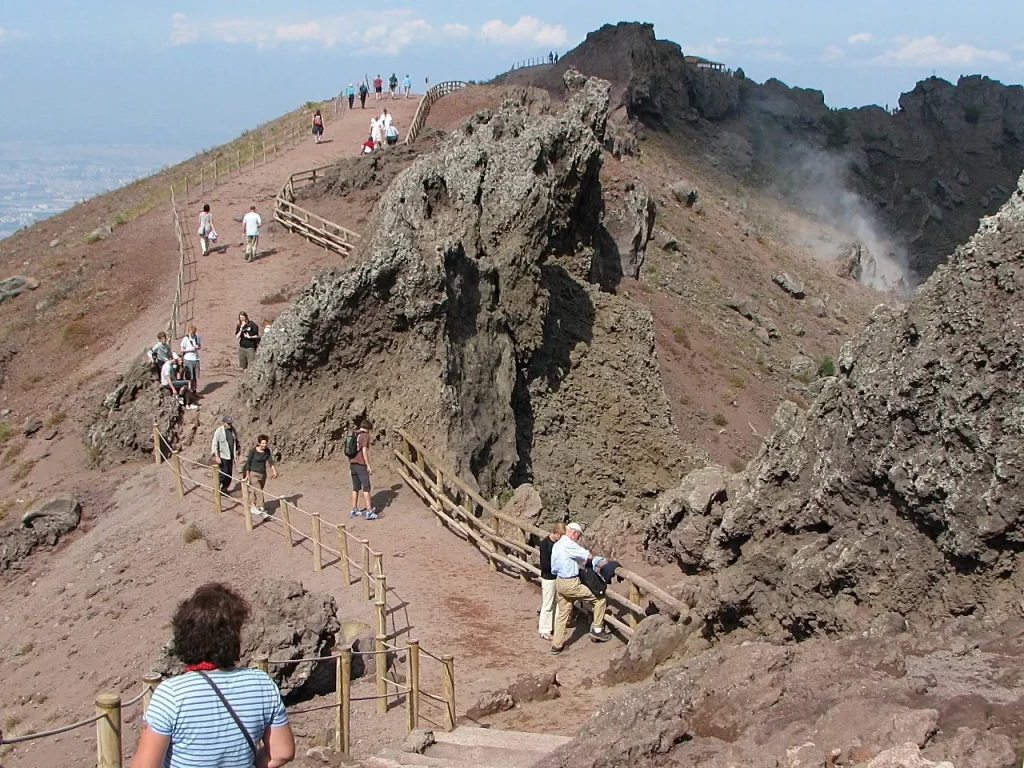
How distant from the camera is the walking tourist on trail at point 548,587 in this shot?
15148 millimetres

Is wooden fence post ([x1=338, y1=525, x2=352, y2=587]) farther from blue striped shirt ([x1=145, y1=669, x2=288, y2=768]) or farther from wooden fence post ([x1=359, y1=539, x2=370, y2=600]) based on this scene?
blue striped shirt ([x1=145, y1=669, x2=288, y2=768])

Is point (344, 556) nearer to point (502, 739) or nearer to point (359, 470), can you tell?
point (359, 470)

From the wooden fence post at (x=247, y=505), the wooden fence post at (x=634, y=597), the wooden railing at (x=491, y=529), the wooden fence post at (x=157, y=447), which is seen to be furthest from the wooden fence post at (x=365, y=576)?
the wooden fence post at (x=157, y=447)

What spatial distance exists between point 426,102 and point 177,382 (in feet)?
114

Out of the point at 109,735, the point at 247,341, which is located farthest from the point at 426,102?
the point at 109,735

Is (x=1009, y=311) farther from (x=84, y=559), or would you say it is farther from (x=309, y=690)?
(x=84, y=559)

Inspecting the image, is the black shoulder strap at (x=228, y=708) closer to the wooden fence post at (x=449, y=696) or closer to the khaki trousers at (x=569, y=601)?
the wooden fence post at (x=449, y=696)

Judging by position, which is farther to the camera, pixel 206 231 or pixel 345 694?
pixel 206 231

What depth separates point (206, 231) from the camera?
116 ft

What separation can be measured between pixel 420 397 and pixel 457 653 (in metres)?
7.10

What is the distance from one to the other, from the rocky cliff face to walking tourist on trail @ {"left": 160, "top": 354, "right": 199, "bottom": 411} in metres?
48.9

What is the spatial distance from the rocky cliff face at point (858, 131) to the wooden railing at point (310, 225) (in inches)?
1302

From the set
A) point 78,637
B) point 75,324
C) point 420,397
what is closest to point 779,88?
point 75,324

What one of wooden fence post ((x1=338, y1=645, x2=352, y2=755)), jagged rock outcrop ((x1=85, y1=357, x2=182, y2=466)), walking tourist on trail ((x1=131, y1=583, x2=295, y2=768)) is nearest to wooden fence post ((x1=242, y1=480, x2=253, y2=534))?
jagged rock outcrop ((x1=85, y1=357, x2=182, y2=466))
